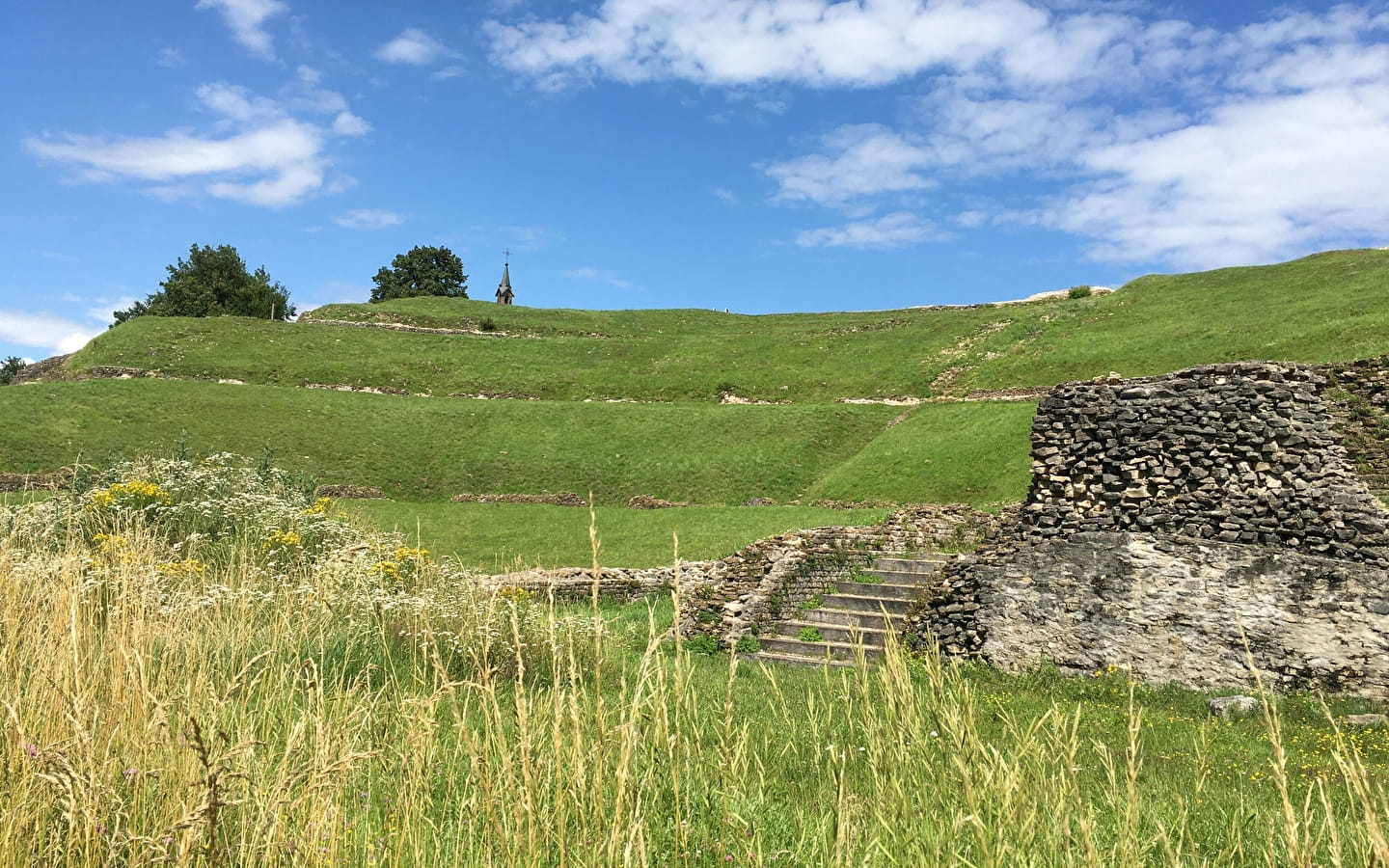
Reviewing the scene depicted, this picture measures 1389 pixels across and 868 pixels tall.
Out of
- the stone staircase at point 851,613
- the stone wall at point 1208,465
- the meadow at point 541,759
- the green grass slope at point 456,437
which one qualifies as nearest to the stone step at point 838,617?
the stone staircase at point 851,613

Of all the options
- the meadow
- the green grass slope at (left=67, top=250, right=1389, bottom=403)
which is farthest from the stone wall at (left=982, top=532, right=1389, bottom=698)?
the green grass slope at (left=67, top=250, right=1389, bottom=403)

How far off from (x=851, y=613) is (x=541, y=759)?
35.8ft

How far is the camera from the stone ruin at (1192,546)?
10.9m

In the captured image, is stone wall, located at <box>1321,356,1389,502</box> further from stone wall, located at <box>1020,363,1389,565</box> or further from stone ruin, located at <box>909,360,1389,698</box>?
stone wall, located at <box>1020,363,1389,565</box>

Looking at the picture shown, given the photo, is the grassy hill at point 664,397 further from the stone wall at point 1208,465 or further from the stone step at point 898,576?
the stone wall at point 1208,465

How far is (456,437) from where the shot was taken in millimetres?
35875

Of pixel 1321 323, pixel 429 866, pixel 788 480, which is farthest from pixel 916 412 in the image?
pixel 429 866

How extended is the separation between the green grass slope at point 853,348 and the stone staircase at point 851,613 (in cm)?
2503

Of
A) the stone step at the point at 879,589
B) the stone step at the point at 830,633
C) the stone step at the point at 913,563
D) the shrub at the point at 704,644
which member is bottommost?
the shrub at the point at 704,644

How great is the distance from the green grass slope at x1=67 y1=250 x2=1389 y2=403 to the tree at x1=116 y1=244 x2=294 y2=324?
27845 mm

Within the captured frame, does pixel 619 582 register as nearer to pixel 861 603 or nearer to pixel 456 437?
pixel 861 603

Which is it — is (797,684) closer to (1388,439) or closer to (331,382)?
(1388,439)

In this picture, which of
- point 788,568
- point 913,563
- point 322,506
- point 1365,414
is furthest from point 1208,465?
point 322,506

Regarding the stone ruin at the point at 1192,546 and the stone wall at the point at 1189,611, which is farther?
the stone ruin at the point at 1192,546
